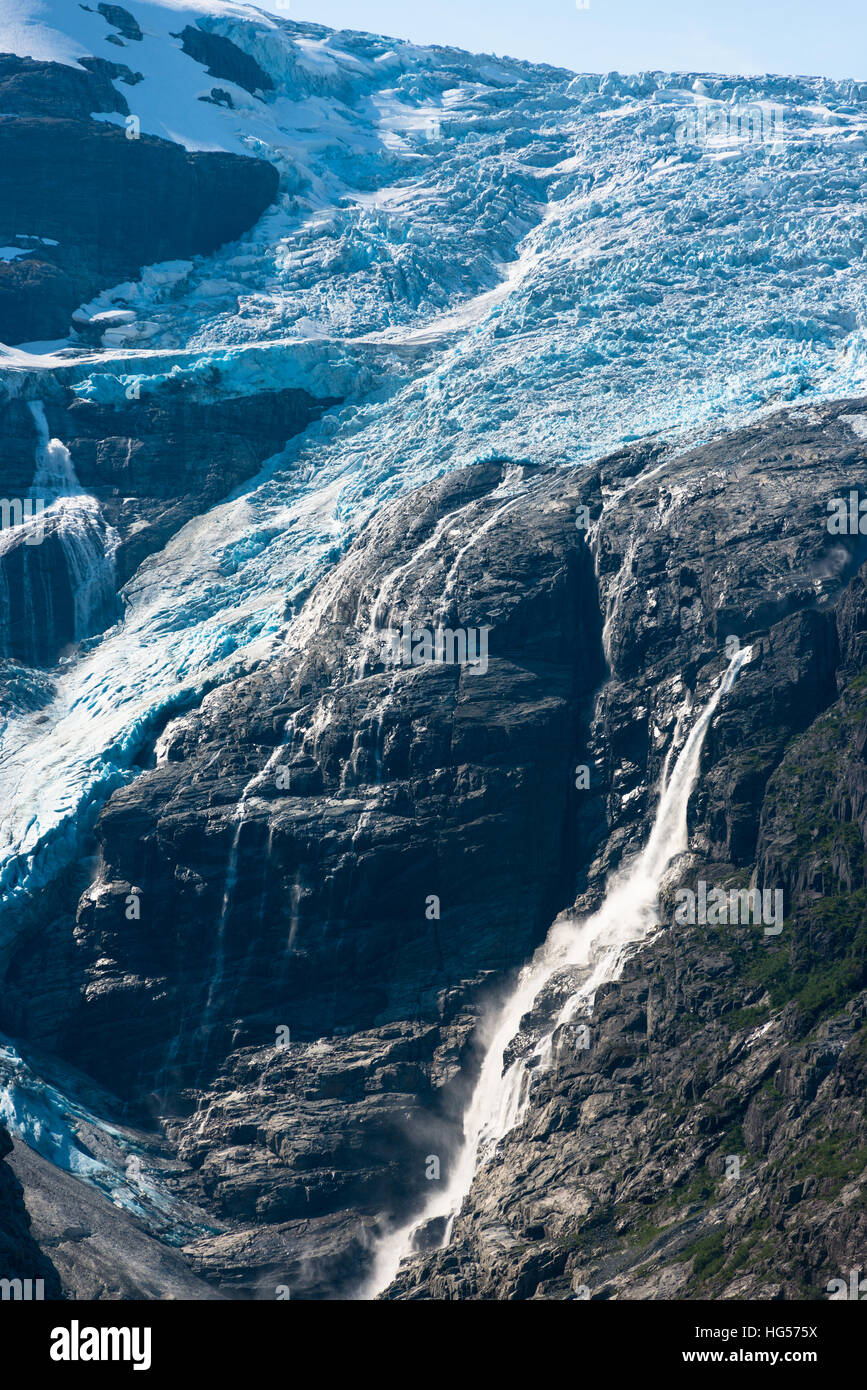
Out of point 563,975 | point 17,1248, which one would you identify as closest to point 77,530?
point 563,975

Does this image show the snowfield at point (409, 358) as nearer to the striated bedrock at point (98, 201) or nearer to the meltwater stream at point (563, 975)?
the striated bedrock at point (98, 201)

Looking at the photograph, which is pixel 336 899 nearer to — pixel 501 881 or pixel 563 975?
pixel 501 881

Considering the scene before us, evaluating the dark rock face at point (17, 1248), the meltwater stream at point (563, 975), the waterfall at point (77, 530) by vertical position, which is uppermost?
the waterfall at point (77, 530)

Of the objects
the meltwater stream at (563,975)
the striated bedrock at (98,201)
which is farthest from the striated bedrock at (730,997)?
the striated bedrock at (98,201)

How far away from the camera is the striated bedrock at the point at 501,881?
328 feet

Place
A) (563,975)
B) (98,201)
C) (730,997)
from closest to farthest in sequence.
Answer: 1. (730,997)
2. (563,975)
3. (98,201)

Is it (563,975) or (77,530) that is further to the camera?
(77,530)

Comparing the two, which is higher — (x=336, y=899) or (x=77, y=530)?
(x=77, y=530)

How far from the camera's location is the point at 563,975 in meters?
115

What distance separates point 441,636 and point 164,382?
164ft

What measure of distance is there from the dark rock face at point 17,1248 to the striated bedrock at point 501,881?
44.3 ft

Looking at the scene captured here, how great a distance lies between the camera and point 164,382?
16838 cm

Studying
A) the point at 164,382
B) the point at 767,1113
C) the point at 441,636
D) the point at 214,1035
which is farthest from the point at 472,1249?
the point at 164,382

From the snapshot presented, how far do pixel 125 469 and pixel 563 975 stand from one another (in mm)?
72056
